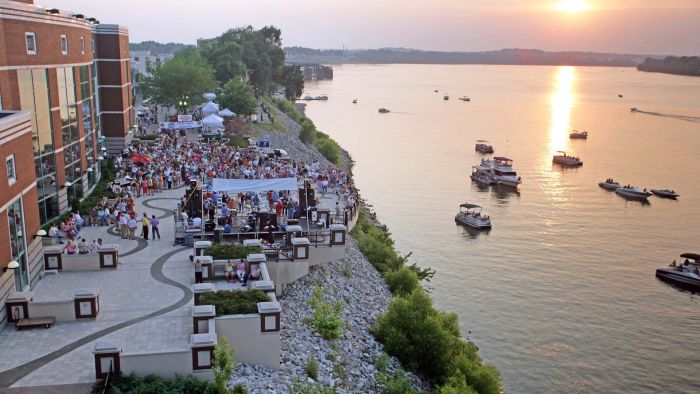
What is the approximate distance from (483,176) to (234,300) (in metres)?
56.3

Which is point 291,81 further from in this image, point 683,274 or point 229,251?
point 229,251

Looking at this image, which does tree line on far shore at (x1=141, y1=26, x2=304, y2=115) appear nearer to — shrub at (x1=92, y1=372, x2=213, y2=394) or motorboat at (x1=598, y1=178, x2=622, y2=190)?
motorboat at (x1=598, y1=178, x2=622, y2=190)

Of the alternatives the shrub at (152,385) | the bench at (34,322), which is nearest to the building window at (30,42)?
the bench at (34,322)

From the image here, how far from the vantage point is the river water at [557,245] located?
31312mm

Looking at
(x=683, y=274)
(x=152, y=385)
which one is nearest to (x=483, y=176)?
(x=683, y=274)

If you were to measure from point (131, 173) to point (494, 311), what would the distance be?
82.8 ft

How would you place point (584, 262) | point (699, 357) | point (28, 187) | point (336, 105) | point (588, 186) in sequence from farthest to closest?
point (336, 105), point (588, 186), point (584, 262), point (699, 357), point (28, 187)

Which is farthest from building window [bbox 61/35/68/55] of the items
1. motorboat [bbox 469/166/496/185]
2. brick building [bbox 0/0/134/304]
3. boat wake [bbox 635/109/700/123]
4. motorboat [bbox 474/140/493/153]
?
boat wake [bbox 635/109/700/123]

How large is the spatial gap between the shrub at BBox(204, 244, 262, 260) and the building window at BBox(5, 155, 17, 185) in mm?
7195

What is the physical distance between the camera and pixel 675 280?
4194 cm

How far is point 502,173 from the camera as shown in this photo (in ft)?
235

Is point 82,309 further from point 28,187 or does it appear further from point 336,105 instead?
point 336,105

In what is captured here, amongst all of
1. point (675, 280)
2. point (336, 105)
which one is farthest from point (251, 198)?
point (336, 105)

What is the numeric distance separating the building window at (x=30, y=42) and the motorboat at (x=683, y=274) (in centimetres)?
4060
